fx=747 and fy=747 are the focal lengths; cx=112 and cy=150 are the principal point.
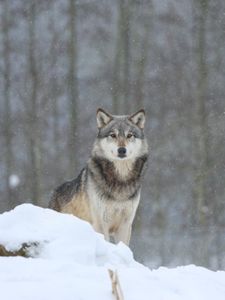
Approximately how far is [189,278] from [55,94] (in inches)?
476

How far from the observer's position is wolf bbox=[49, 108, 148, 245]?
6969 millimetres

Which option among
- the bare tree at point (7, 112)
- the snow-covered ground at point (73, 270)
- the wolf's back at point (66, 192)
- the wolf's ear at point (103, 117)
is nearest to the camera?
the snow-covered ground at point (73, 270)

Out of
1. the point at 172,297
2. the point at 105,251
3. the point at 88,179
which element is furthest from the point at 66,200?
the point at 172,297

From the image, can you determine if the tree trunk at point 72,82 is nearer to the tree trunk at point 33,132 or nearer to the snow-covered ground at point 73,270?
the tree trunk at point 33,132

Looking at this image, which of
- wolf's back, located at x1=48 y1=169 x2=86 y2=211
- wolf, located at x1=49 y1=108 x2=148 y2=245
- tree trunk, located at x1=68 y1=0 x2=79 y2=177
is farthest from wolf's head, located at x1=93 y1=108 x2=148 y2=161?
tree trunk, located at x1=68 y1=0 x2=79 y2=177

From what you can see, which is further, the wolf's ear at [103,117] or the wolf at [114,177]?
the wolf's ear at [103,117]

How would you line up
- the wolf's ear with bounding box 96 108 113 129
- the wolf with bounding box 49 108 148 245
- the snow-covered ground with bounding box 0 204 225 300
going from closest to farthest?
the snow-covered ground with bounding box 0 204 225 300 < the wolf with bounding box 49 108 148 245 < the wolf's ear with bounding box 96 108 113 129

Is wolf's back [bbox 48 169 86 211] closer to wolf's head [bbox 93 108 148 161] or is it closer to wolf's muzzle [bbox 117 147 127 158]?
wolf's head [bbox 93 108 148 161]

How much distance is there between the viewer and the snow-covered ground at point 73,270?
2.94 metres

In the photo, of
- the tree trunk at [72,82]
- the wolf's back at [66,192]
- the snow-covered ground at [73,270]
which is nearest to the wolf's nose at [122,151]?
the wolf's back at [66,192]

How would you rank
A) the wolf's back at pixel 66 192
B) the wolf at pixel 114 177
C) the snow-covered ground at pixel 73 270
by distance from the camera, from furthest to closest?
the wolf's back at pixel 66 192, the wolf at pixel 114 177, the snow-covered ground at pixel 73 270

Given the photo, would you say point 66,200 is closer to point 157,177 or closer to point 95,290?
point 95,290

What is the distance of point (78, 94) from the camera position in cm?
1513

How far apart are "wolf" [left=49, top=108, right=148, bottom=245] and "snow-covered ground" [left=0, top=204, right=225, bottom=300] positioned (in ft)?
10.3
